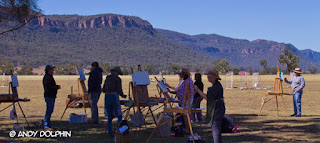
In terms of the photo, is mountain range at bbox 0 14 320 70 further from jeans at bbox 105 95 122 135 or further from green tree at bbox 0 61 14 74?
jeans at bbox 105 95 122 135

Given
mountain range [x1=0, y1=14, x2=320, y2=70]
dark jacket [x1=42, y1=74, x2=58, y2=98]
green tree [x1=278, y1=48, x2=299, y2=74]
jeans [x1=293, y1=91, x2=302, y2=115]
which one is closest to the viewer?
dark jacket [x1=42, y1=74, x2=58, y2=98]

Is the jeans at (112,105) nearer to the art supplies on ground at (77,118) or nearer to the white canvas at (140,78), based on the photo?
the white canvas at (140,78)

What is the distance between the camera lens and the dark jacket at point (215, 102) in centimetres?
724

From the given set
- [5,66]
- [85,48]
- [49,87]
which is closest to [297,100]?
[49,87]

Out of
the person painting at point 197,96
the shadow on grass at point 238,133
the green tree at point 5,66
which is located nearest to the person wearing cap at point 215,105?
the shadow on grass at point 238,133

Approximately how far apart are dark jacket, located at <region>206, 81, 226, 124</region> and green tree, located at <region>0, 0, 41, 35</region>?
5661 mm

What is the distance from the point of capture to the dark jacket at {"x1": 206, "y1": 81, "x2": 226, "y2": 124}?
724 cm

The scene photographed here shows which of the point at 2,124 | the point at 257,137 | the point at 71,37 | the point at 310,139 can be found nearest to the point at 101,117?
the point at 2,124

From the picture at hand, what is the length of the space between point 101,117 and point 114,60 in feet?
475

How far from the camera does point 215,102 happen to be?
7.32 m

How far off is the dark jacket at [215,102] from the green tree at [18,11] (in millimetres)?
5661

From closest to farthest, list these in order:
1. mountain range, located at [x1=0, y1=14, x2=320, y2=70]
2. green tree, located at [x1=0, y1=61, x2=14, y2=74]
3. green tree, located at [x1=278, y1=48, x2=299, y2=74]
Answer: green tree, located at [x1=278, y1=48, x2=299, y2=74] → green tree, located at [x1=0, y1=61, x2=14, y2=74] → mountain range, located at [x1=0, y1=14, x2=320, y2=70]

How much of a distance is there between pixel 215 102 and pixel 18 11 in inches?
243

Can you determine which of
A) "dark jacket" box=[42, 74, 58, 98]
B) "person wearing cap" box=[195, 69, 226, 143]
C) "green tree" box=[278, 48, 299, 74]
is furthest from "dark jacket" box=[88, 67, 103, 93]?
"green tree" box=[278, 48, 299, 74]
